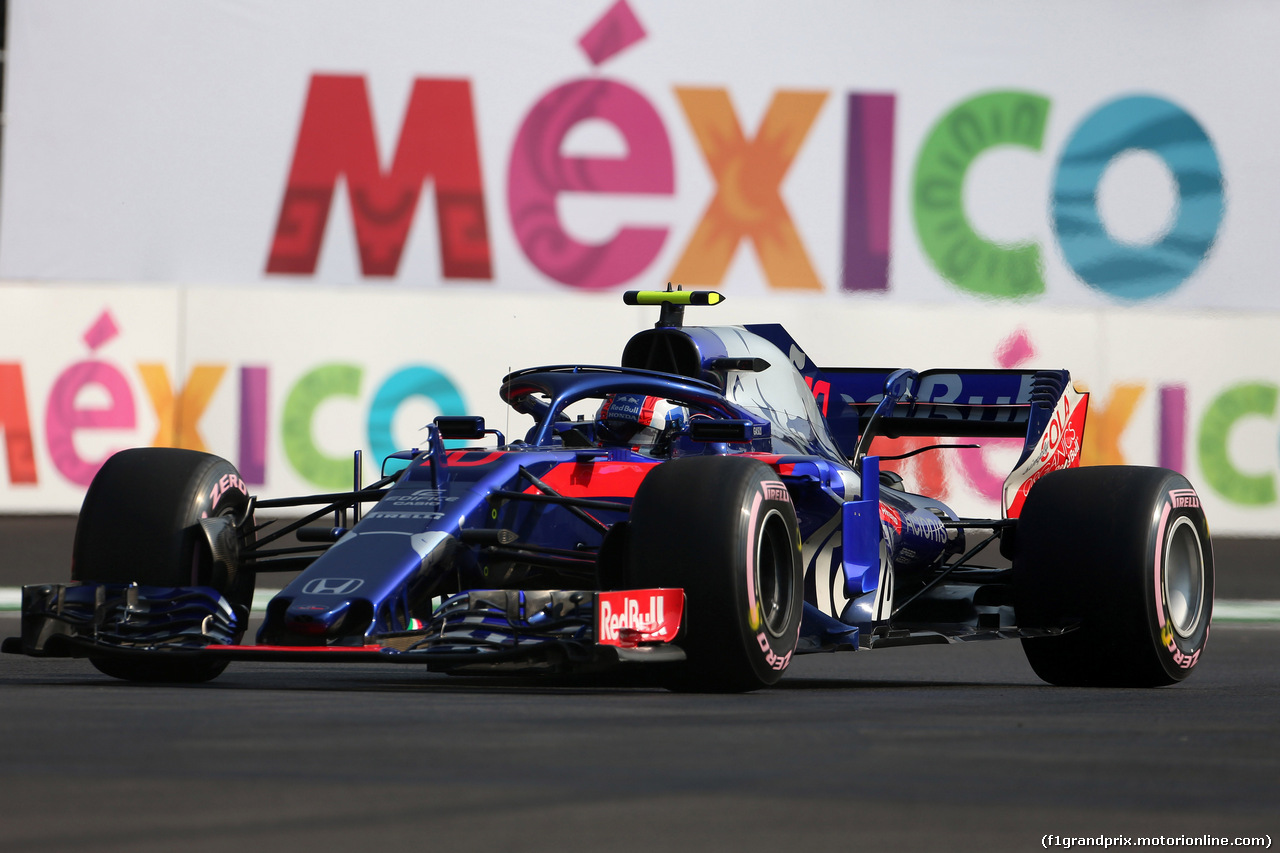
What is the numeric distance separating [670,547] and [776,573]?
71 centimetres

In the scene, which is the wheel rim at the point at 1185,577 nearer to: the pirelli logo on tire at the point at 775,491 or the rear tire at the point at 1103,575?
the rear tire at the point at 1103,575

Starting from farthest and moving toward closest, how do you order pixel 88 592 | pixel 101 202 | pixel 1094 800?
pixel 101 202, pixel 88 592, pixel 1094 800

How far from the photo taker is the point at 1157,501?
9477mm

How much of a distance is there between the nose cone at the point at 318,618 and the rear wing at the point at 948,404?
3855 mm

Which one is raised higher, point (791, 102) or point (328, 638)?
point (791, 102)

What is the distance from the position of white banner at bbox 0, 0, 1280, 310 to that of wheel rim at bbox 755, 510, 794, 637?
10422 millimetres

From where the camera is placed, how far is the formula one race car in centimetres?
755

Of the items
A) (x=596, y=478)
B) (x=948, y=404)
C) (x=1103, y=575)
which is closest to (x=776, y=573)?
(x=596, y=478)

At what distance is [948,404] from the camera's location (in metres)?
11.0

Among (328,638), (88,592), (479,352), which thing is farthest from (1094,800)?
(479,352)

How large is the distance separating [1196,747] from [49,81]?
47.7 feet

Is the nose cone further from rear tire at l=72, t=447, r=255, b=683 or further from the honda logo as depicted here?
rear tire at l=72, t=447, r=255, b=683

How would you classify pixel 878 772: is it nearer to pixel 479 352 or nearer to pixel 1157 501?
pixel 1157 501

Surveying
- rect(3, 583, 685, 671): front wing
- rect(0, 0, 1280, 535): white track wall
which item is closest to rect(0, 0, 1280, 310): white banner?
rect(0, 0, 1280, 535): white track wall
